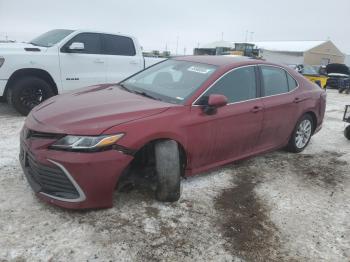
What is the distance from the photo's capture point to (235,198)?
4180 mm

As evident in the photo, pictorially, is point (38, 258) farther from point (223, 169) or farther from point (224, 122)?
point (223, 169)

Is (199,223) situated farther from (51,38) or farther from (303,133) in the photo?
(51,38)

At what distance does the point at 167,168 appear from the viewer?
144 inches

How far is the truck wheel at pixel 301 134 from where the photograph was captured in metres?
5.66

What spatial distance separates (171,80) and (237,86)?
837mm

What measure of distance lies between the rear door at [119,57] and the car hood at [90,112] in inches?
161

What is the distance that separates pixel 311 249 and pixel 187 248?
3.71 ft

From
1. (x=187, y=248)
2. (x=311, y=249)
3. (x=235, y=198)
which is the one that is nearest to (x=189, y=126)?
(x=235, y=198)

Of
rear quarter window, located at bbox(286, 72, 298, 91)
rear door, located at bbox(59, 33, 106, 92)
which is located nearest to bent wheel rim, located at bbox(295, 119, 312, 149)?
rear quarter window, located at bbox(286, 72, 298, 91)

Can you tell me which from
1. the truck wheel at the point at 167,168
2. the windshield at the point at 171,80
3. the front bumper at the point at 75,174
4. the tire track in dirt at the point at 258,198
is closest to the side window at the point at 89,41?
the windshield at the point at 171,80

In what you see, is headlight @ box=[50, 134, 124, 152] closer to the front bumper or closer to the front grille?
the front bumper

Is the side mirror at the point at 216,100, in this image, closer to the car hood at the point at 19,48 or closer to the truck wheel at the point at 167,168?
the truck wheel at the point at 167,168

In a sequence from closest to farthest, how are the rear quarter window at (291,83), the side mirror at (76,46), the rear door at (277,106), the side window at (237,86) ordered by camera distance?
the side window at (237,86), the rear door at (277,106), the rear quarter window at (291,83), the side mirror at (76,46)

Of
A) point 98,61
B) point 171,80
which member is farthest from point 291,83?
point 98,61
